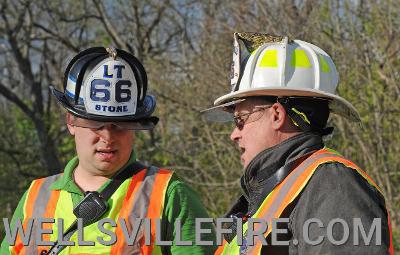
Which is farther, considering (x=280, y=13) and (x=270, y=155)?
(x=280, y=13)

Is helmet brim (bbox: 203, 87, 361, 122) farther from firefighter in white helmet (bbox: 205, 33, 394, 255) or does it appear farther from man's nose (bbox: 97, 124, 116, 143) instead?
man's nose (bbox: 97, 124, 116, 143)

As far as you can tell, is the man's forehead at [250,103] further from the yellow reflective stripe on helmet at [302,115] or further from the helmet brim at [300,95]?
the yellow reflective stripe on helmet at [302,115]

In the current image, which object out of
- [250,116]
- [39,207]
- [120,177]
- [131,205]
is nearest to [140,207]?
[131,205]

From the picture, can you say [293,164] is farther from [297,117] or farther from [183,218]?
[183,218]

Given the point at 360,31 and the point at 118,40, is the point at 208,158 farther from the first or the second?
the point at 118,40

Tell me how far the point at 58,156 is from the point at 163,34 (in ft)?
10.4

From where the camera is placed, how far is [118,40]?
16.2 metres

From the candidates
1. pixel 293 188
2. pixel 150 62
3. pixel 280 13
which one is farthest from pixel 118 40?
pixel 293 188

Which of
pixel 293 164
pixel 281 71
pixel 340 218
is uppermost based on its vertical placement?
pixel 281 71

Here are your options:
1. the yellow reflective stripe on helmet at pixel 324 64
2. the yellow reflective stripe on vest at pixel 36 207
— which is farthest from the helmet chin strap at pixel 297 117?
the yellow reflective stripe on vest at pixel 36 207

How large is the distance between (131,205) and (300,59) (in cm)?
117

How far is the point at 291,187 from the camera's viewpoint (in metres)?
2.95

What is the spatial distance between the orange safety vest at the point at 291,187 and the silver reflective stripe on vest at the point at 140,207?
3.05 ft

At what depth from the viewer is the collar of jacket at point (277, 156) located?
310 cm
